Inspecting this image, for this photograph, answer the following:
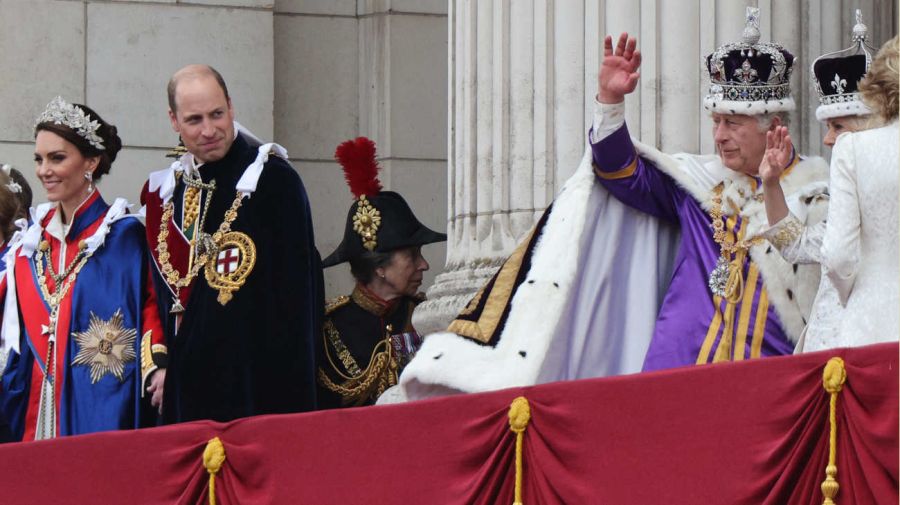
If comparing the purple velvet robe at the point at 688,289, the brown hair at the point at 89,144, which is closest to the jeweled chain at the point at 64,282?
the brown hair at the point at 89,144

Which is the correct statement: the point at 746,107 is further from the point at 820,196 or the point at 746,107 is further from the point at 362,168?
the point at 362,168

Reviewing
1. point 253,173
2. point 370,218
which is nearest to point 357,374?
point 370,218

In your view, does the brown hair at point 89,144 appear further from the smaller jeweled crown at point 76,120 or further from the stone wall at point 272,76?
the stone wall at point 272,76

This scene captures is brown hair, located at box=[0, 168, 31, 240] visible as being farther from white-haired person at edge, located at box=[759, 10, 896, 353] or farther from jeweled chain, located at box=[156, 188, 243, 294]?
white-haired person at edge, located at box=[759, 10, 896, 353]

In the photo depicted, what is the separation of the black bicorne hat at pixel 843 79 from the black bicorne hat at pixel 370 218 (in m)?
2.37

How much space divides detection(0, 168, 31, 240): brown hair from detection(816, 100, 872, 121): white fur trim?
391cm

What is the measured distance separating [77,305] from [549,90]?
1.78m

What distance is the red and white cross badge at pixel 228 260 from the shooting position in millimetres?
8016

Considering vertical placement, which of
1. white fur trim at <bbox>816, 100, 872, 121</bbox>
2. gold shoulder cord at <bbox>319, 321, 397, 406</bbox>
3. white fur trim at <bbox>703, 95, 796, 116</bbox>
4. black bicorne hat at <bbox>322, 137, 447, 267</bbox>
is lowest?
gold shoulder cord at <bbox>319, 321, 397, 406</bbox>

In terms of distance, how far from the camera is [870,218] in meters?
6.15

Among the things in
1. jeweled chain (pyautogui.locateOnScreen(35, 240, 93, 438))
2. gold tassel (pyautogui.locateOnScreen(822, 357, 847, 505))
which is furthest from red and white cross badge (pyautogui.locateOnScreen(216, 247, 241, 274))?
gold tassel (pyautogui.locateOnScreen(822, 357, 847, 505))

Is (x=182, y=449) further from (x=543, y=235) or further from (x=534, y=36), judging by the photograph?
(x=534, y=36)

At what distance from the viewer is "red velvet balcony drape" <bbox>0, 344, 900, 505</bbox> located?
5742 millimetres

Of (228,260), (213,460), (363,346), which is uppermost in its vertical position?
(228,260)
